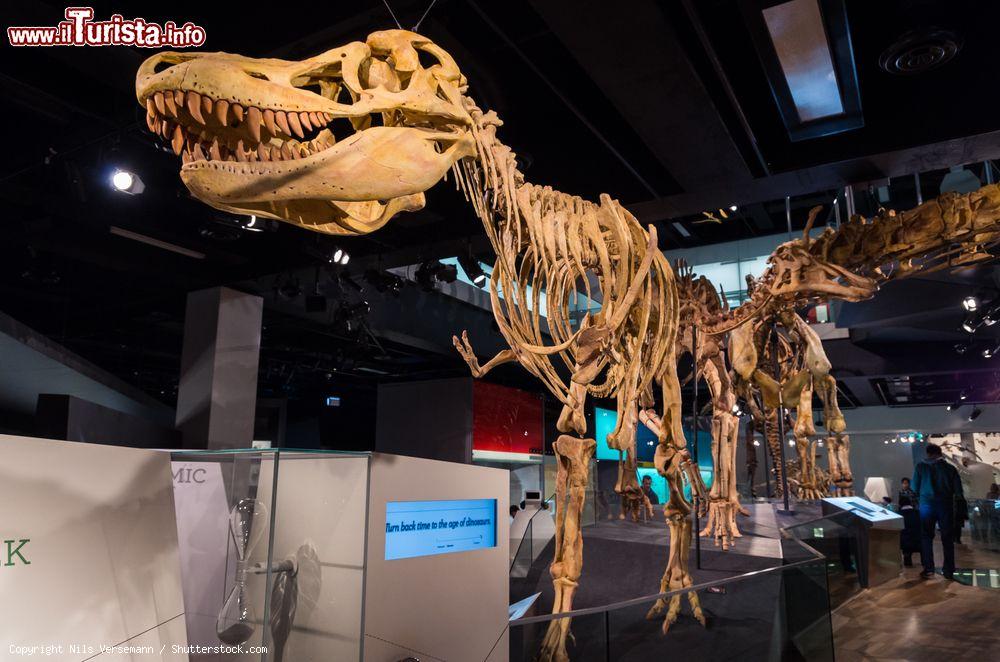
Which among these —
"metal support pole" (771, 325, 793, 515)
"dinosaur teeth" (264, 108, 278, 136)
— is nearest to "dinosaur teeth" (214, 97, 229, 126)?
"dinosaur teeth" (264, 108, 278, 136)

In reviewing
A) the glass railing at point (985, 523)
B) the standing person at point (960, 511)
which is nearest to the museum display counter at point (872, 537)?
the standing person at point (960, 511)

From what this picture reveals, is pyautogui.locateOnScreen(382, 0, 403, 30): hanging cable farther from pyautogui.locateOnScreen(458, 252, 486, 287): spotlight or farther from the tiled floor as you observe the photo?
the tiled floor

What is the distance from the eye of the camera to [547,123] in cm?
545

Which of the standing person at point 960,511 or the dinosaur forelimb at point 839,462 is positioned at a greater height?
the dinosaur forelimb at point 839,462

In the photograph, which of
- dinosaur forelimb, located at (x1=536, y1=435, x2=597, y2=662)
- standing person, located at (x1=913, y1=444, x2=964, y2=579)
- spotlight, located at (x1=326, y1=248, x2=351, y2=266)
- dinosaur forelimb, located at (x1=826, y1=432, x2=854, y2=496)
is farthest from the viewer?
dinosaur forelimb, located at (x1=826, y1=432, x2=854, y2=496)

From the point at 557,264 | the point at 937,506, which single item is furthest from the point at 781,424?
the point at 557,264

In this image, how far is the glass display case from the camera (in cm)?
175

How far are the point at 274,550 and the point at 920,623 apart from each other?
669 cm

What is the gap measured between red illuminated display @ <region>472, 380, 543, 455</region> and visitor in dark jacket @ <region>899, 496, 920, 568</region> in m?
8.14

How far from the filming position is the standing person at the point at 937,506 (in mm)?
8188

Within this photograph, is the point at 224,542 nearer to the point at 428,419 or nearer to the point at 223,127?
the point at 223,127

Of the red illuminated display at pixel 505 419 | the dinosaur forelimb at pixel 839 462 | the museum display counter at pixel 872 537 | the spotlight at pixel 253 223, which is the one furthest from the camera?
the red illuminated display at pixel 505 419

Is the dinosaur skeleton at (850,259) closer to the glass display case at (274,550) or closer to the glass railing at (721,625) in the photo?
the glass railing at (721,625)

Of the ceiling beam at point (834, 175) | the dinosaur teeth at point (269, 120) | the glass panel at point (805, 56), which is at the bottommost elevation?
the dinosaur teeth at point (269, 120)
